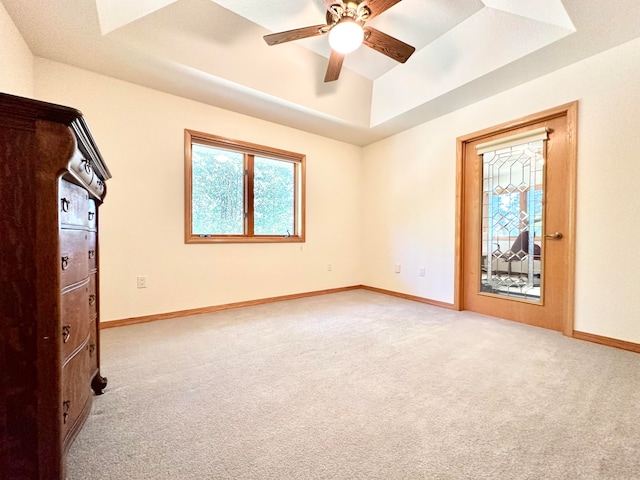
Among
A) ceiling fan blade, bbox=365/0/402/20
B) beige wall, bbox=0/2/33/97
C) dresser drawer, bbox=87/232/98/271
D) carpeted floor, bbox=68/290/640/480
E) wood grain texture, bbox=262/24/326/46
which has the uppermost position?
ceiling fan blade, bbox=365/0/402/20

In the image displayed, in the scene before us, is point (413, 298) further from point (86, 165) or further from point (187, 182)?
point (86, 165)

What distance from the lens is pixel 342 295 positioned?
4.11m

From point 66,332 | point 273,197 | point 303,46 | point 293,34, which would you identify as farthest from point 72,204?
point 273,197

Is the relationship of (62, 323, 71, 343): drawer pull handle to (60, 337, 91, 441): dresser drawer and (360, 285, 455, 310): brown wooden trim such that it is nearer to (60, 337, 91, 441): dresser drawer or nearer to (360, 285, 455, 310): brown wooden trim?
(60, 337, 91, 441): dresser drawer

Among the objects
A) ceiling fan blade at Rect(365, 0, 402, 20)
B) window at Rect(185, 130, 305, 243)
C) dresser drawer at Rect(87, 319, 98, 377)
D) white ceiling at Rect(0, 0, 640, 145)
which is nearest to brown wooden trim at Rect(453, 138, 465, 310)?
white ceiling at Rect(0, 0, 640, 145)

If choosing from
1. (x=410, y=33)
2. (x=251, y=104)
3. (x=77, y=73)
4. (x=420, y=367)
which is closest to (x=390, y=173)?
(x=410, y=33)

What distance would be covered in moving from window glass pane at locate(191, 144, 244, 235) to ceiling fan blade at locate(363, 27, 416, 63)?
6.45ft

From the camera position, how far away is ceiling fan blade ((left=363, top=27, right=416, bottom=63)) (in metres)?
2.05

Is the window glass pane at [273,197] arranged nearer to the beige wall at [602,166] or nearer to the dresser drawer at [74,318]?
the beige wall at [602,166]

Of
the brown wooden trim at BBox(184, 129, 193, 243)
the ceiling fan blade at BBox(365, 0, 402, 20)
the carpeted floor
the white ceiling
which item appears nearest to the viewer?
the carpeted floor

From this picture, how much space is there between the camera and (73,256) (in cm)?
106

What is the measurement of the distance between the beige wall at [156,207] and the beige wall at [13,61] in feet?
0.44

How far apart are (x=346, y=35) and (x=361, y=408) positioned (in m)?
2.28

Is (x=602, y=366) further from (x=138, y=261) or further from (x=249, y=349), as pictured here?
(x=138, y=261)
